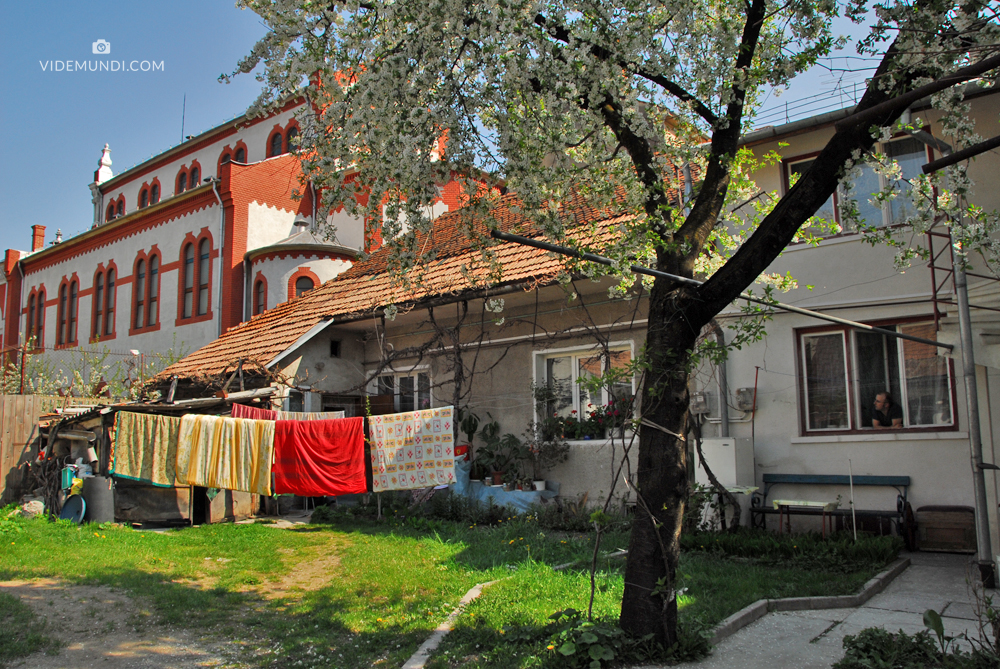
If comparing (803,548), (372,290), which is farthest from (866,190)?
(372,290)

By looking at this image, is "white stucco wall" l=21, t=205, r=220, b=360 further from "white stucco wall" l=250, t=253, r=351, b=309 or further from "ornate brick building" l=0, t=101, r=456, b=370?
"white stucco wall" l=250, t=253, r=351, b=309

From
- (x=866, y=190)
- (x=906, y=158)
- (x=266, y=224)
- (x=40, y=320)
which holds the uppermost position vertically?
(x=266, y=224)

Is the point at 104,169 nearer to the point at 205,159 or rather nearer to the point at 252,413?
the point at 205,159

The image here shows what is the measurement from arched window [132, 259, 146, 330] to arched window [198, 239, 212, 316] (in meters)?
3.73

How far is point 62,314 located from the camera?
99.3ft

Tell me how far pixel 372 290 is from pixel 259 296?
8795 mm

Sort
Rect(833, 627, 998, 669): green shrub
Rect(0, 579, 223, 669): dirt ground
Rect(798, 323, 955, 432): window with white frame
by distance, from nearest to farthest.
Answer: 1. Rect(833, 627, 998, 669): green shrub
2. Rect(0, 579, 223, 669): dirt ground
3. Rect(798, 323, 955, 432): window with white frame

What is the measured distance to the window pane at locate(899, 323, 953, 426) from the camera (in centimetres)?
887

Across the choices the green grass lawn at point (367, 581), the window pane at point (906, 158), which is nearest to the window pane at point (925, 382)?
the window pane at point (906, 158)

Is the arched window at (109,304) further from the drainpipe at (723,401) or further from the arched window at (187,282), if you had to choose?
the drainpipe at (723,401)

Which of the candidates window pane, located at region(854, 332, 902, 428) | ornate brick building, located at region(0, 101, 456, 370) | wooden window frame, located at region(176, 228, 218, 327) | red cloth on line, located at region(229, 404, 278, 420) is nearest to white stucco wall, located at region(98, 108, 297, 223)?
ornate brick building, located at region(0, 101, 456, 370)

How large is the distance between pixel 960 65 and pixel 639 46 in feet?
8.11

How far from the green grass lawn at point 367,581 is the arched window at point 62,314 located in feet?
74.6

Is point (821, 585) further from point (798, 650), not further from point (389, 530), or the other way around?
point (389, 530)
